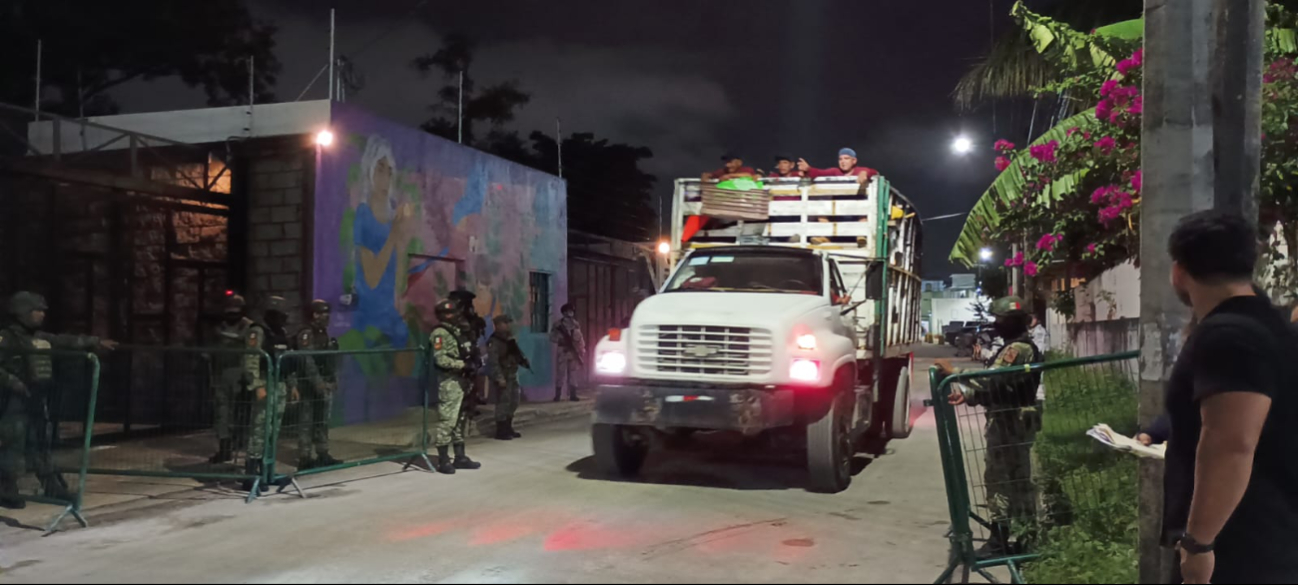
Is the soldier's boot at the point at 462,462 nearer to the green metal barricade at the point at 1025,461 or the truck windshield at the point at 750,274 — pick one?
the truck windshield at the point at 750,274

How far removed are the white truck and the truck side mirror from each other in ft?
0.05

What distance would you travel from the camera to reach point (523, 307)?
17.2 m

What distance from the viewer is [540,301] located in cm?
1809

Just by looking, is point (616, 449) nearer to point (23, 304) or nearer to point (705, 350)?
point (705, 350)

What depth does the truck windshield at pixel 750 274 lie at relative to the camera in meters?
9.16

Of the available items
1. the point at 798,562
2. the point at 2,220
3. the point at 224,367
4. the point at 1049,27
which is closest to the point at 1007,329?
the point at 798,562

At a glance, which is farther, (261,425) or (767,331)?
(261,425)

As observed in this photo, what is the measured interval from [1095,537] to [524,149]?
97.6 feet

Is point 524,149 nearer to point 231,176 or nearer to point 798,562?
point 231,176

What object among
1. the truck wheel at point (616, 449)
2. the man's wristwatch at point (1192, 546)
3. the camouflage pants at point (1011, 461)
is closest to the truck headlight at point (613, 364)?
the truck wheel at point (616, 449)

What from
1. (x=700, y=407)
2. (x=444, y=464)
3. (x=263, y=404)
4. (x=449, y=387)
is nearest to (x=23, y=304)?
(x=263, y=404)

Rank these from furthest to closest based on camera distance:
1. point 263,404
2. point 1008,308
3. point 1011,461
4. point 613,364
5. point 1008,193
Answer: point 1008,193
point 613,364
point 263,404
point 1008,308
point 1011,461

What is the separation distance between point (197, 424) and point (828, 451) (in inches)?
215

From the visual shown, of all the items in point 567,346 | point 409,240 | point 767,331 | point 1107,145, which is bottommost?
point 567,346
